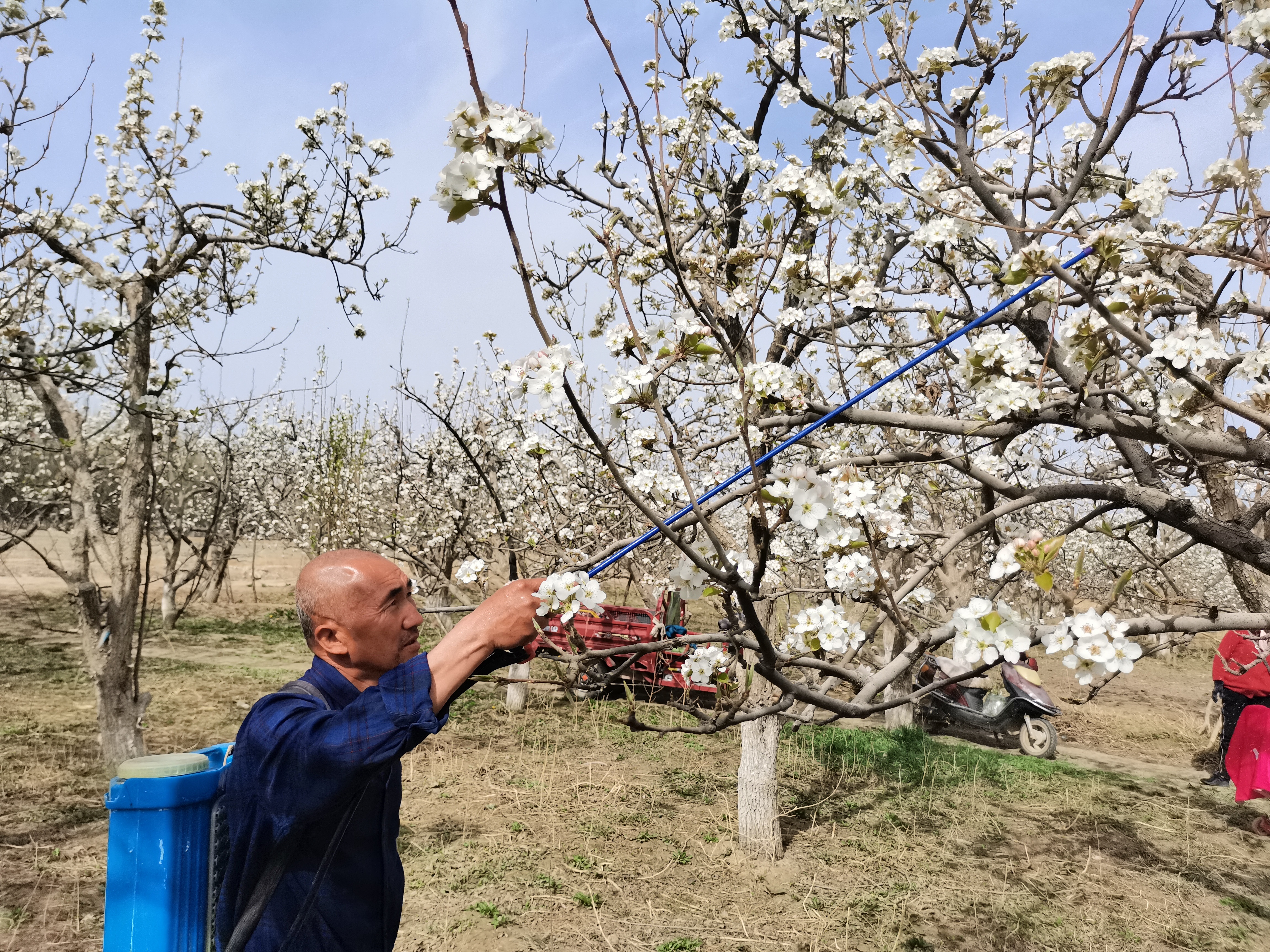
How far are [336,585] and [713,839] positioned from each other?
14.3ft

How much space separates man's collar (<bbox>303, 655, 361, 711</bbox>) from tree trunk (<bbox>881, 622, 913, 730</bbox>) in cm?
667

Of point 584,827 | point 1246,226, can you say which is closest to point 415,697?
point 1246,226

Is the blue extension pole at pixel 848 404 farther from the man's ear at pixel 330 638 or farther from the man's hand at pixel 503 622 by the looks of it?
the man's ear at pixel 330 638

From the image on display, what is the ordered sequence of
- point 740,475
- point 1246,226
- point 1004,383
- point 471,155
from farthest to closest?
point 1246,226, point 1004,383, point 740,475, point 471,155

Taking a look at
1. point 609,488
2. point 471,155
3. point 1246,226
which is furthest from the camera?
point 609,488

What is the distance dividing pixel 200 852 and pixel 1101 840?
20.4ft

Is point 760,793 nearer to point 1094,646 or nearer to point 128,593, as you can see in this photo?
point 1094,646

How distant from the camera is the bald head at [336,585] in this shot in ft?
5.56

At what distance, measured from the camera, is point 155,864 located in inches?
→ 61.6

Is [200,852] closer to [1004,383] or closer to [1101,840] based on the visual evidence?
[1004,383]

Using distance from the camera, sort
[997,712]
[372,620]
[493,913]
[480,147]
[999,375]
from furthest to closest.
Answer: [997,712], [493,913], [999,375], [372,620], [480,147]

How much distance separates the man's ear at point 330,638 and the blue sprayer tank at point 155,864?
0.35 meters

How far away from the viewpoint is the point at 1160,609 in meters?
3.28

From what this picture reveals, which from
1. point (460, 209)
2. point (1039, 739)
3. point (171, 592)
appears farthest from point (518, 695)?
point (460, 209)
